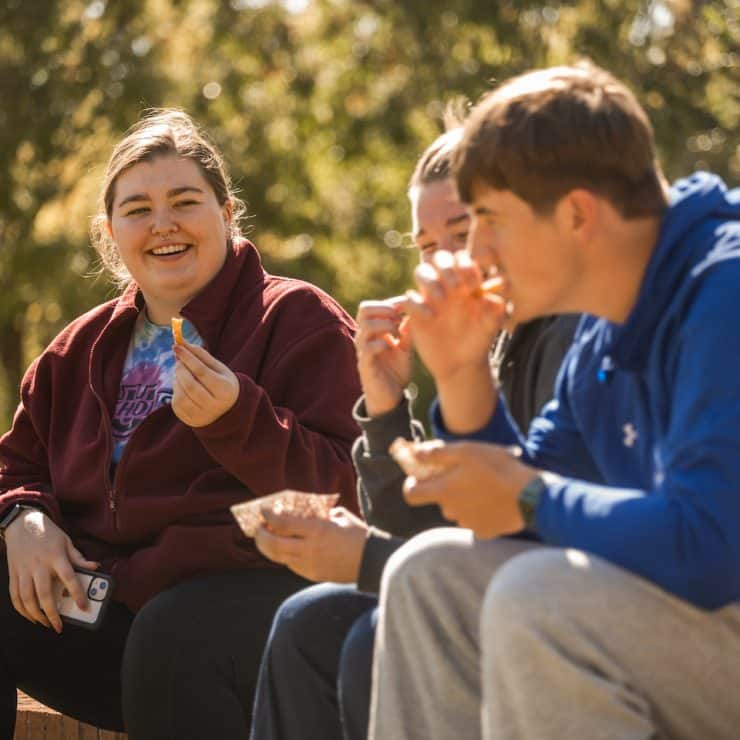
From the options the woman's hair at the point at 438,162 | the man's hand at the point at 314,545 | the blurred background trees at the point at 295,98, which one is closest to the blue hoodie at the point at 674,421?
the man's hand at the point at 314,545

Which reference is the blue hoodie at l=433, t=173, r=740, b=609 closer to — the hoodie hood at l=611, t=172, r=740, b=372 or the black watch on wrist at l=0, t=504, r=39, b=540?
the hoodie hood at l=611, t=172, r=740, b=372

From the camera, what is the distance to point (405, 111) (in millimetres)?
19828

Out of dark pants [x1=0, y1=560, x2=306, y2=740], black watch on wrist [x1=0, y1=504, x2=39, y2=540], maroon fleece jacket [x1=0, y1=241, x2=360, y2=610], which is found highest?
maroon fleece jacket [x1=0, y1=241, x2=360, y2=610]

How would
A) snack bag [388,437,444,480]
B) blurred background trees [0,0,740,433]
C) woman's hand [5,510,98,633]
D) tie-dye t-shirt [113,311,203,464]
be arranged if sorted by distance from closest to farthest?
1. snack bag [388,437,444,480]
2. woman's hand [5,510,98,633]
3. tie-dye t-shirt [113,311,203,464]
4. blurred background trees [0,0,740,433]

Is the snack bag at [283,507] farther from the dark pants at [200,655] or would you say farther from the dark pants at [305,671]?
the dark pants at [200,655]

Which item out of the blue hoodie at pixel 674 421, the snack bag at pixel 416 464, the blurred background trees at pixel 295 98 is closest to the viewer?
the blue hoodie at pixel 674 421

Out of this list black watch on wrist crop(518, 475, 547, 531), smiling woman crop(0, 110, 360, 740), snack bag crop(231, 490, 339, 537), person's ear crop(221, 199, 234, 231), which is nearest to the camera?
black watch on wrist crop(518, 475, 547, 531)

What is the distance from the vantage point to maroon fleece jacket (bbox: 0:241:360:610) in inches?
135

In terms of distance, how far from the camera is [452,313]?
2449 millimetres

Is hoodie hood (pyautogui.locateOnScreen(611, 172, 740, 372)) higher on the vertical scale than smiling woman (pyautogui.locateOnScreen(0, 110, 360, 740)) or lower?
higher

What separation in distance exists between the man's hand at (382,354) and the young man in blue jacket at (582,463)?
40 cm

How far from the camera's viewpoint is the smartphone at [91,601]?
11.5 ft

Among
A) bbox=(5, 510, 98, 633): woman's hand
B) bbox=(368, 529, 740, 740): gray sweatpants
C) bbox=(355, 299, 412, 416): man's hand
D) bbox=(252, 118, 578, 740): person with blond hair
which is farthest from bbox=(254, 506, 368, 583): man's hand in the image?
bbox=(5, 510, 98, 633): woman's hand

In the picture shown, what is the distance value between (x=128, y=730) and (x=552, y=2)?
15867mm
